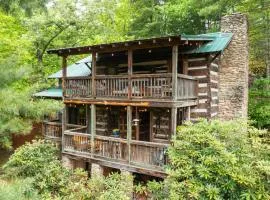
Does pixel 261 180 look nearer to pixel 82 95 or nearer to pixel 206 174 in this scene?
pixel 206 174

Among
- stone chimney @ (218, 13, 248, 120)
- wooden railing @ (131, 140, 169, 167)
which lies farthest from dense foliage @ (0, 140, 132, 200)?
stone chimney @ (218, 13, 248, 120)

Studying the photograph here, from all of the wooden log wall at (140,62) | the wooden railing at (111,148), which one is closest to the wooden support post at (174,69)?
the wooden log wall at (140,62)

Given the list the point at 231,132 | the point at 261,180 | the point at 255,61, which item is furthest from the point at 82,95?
the point at 255,61

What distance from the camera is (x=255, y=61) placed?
23.6 m

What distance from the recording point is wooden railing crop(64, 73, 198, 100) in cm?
1161

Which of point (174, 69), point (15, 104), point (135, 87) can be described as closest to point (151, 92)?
point (135, 87)

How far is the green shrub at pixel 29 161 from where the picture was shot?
1342 centimetres

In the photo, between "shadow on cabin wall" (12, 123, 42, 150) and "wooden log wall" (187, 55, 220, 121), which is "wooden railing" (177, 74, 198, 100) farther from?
"shadow on cabin wall" (12, 123, 42, 150)

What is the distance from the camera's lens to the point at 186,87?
493 inches

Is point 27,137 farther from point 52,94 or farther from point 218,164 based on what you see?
point 218,164

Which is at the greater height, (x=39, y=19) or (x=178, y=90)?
(x=39, y=19)

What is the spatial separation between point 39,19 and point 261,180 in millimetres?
16698

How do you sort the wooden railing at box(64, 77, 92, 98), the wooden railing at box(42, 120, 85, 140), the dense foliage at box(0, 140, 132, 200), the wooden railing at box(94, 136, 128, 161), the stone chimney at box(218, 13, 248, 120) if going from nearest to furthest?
the dense foliage at box(0, 140, 132, 200) → the wooden railing at box(94, 136, 128, 161) → the wooden railing at box(64, 77, 92, 98) → the stone chimney at box(218, 13, 248, 120) → the wooden railing at box(42, 120, 85, 140)

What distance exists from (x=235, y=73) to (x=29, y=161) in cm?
1143
